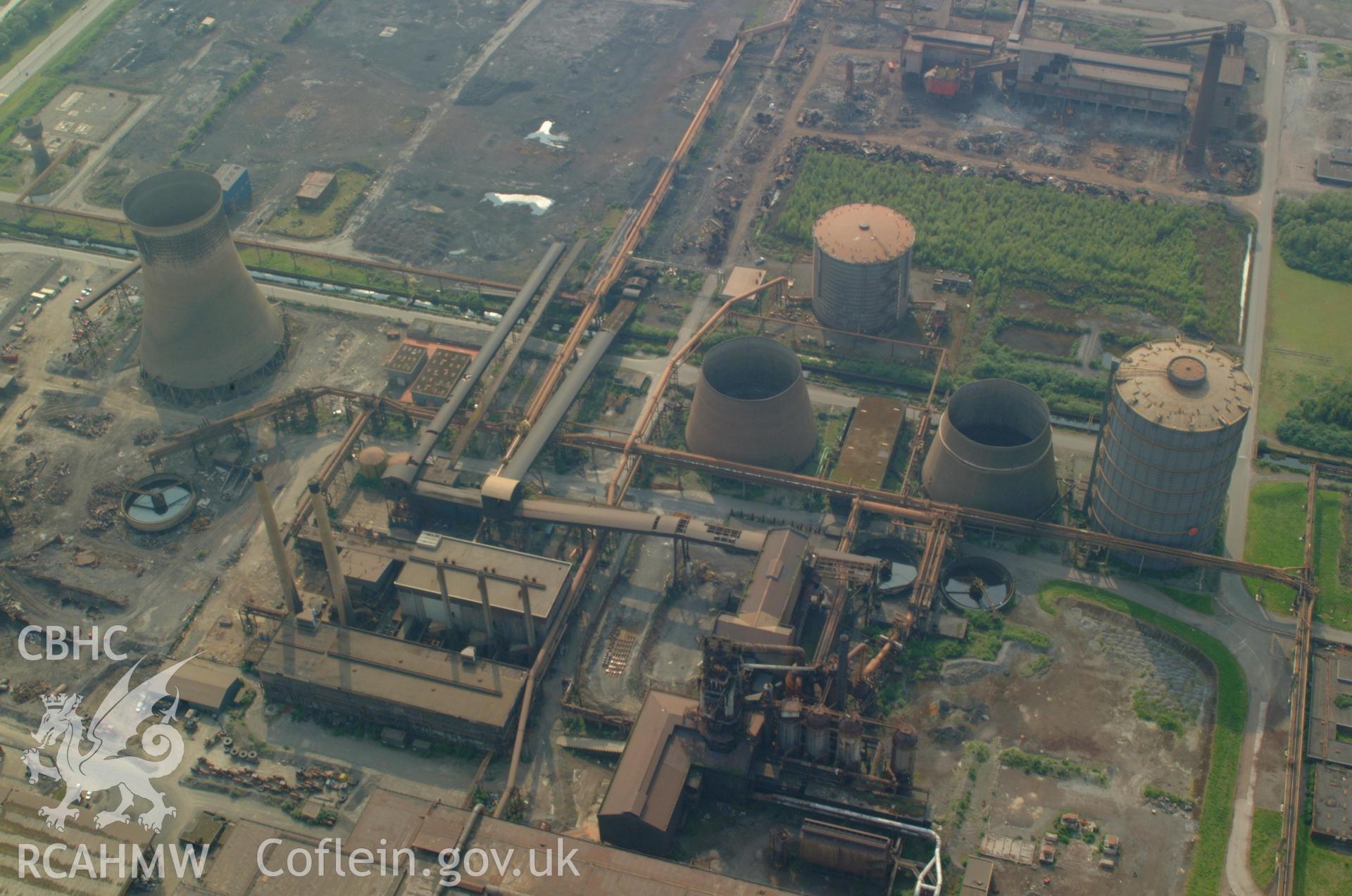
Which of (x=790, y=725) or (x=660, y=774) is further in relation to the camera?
(x=790, y=725)

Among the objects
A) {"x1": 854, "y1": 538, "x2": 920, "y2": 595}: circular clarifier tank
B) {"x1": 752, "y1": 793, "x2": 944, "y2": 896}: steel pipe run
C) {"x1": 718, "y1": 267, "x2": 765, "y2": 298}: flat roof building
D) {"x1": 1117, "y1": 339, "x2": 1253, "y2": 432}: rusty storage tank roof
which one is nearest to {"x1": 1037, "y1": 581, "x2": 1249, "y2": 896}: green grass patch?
{"x1": 854, "y1": 538, "x2": 920, "y2": 595}: circular clarifier tank

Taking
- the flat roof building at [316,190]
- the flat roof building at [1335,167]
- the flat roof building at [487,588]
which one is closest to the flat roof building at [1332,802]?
the flat roof building at [487,588]

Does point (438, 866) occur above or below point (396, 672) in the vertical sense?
above

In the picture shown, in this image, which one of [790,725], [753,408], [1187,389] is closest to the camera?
[790,725]

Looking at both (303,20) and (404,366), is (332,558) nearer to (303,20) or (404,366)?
(404,366)

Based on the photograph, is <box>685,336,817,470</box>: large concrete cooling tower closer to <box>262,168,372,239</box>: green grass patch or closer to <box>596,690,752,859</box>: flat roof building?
<box>596,690,752,859</box>: flat roof building

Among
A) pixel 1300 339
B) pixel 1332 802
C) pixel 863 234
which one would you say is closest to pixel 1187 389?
pixel 1332 802
